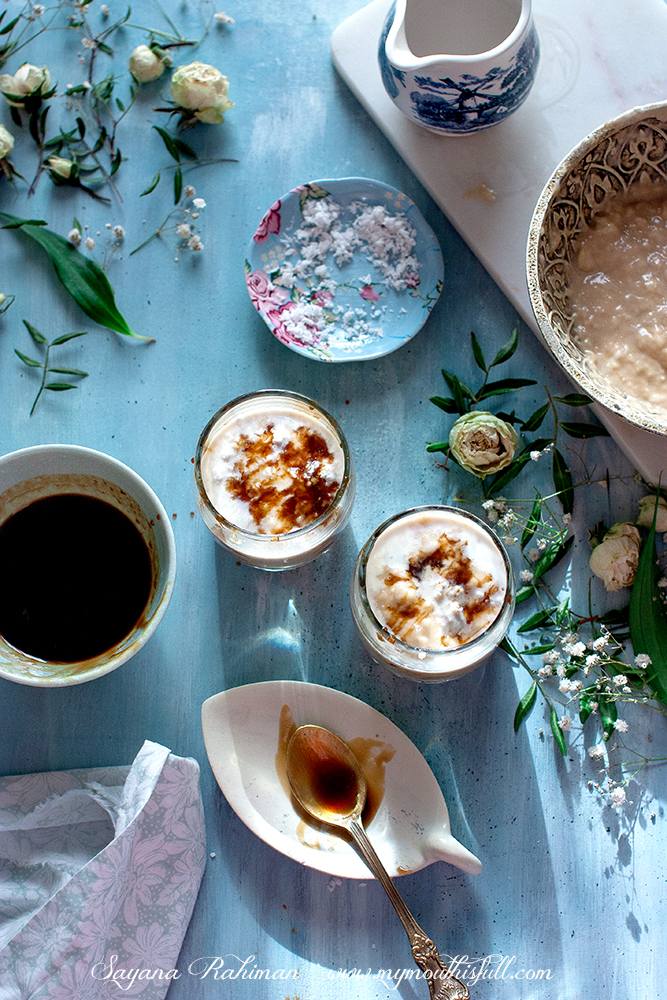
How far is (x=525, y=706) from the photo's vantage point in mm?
1092

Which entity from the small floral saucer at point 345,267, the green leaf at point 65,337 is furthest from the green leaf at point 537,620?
the green leaf at point 65,337

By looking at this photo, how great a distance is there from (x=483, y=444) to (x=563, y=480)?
0.51ft

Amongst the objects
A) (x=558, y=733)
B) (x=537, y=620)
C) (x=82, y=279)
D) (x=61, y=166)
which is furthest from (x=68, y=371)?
(x=558, y=733)

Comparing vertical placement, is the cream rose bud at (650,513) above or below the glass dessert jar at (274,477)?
below

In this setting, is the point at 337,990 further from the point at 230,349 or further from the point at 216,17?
the point at 216,17

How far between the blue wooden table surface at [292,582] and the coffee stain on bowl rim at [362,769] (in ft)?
0.18

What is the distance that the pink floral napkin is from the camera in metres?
1.02

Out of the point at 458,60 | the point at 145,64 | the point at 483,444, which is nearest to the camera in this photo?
the point at 458,60

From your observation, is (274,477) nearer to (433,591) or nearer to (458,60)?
(433,591)

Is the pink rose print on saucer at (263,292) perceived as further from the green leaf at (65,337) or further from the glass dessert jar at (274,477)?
the green leaf at (65,337)

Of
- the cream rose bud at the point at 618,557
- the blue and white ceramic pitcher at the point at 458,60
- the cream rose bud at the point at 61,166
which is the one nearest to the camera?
the blue and white ceramic pitcher at the point at 458,60

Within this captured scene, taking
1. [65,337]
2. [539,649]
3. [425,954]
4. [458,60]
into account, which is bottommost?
[425,954]

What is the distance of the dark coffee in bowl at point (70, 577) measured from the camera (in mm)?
1030

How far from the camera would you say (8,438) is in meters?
1.17
